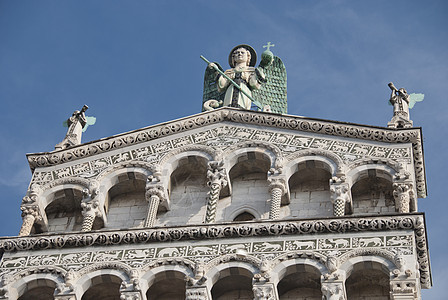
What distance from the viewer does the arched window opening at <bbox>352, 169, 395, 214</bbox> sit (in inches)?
858

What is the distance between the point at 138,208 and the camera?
2278cm

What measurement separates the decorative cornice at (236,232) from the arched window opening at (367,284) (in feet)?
2.32

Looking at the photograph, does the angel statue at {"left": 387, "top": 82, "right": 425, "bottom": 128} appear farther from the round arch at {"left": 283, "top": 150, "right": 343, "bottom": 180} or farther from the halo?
the halo

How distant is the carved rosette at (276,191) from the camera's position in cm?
2158

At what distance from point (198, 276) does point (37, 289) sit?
2.83m

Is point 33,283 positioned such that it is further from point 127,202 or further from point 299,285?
point 299,285

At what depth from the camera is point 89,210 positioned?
22141 mm

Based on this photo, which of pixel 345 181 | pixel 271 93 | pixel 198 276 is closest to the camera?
pixel 198 276

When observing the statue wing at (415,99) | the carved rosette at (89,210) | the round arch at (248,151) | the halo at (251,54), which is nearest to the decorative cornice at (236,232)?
the carved rosette at (89,210)

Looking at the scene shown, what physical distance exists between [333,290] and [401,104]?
5.46 metres

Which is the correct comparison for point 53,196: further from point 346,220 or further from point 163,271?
point 346,220

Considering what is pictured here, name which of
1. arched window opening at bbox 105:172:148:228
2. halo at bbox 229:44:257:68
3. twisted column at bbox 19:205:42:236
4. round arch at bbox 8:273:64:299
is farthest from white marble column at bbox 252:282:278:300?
halo at bbox 229:44:257:68

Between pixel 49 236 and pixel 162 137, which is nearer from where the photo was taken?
pixel 49 236

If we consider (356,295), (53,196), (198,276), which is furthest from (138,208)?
(356,295)
